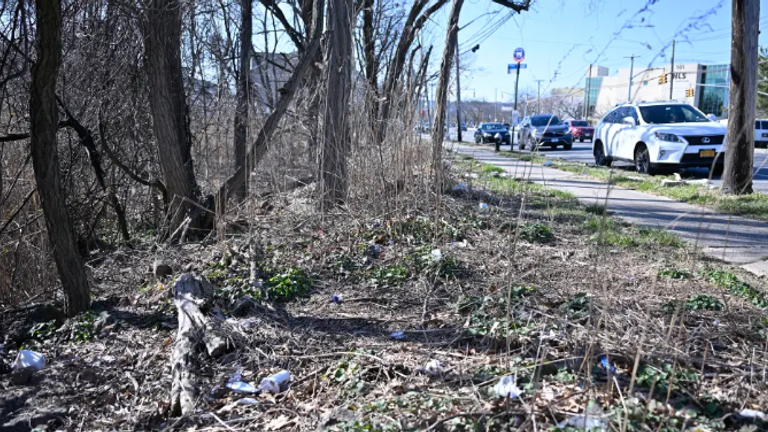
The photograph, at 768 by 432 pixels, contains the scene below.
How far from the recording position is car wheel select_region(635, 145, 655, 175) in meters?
11.1

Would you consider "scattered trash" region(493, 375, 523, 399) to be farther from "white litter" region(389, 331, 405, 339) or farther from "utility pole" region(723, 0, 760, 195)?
"utility pole" region(723, 0, 760, 195)

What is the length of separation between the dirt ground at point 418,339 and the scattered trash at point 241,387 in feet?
0.08

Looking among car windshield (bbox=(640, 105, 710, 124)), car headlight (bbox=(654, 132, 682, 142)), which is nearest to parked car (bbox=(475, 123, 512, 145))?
car windshield (bbox=(640, 105, 710, 124))

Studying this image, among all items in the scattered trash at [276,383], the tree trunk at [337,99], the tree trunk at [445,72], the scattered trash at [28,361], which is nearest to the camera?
the scattered trash at [276,383]

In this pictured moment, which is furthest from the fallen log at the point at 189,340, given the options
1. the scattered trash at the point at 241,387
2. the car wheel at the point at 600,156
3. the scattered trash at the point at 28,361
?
the car wheel at the point at 600,156

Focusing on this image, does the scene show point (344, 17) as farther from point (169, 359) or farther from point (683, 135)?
point (683, 135)

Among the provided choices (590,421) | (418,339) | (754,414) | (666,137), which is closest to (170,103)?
(418,339)

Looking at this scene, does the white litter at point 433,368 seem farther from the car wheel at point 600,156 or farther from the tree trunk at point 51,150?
the car wheel at point 600,156

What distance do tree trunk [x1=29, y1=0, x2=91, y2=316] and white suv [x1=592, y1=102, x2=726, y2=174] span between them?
8695 mm

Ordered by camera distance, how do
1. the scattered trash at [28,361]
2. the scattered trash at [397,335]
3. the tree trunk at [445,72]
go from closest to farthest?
the scattered trash at [397,335], the scattered trash at [28,361], the tree trunk at [445,72]

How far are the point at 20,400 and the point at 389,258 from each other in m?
2.58

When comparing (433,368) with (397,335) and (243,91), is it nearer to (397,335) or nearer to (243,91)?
(397,335)

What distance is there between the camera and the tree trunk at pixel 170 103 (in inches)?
213

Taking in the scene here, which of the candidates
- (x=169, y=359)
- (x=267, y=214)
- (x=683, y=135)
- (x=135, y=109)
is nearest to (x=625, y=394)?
(x=169, y=359)
